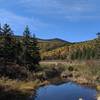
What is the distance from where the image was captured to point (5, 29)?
5853 centimetres

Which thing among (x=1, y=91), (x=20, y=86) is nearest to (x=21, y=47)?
(x=20, y=86)

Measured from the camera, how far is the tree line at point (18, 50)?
57938 millimetres

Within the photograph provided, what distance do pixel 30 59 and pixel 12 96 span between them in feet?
96.4

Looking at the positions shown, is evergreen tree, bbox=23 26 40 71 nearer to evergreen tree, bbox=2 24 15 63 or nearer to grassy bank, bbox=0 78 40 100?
evergreen tree, bbox=2 24 15 63

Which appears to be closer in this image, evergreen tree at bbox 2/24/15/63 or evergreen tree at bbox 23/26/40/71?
evergreen tree at bbox 2/24/15/63

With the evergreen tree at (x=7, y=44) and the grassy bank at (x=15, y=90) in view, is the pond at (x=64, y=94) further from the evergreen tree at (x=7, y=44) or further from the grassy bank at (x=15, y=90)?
the evergreen tree at (x=7, y=44)

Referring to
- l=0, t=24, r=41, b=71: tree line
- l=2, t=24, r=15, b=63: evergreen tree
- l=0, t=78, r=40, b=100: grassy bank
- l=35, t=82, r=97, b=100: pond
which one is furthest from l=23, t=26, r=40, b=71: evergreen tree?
l=35, t=82, r=97, b=100: pond

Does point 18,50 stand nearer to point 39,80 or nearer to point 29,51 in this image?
point 29,51

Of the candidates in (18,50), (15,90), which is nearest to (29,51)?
(18,50)

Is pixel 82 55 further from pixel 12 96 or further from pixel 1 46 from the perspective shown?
pixel 12 96

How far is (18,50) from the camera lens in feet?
220

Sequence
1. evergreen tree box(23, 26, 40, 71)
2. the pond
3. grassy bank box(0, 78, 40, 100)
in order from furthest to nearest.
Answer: evergreen tree box(23, 26, 40, 71) → the pond → grassy bank box(0, 78, 40, 100)

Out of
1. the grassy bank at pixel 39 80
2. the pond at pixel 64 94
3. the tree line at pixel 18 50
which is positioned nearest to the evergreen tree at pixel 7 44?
the tree line at pixel 18 50

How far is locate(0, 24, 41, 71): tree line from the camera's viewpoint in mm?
57938
